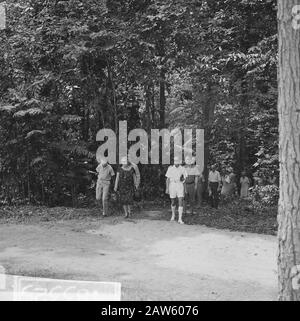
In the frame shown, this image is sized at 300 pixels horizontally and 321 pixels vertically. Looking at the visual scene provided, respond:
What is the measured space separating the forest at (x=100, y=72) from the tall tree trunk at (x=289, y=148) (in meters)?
10.2

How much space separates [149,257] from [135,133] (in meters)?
9.61

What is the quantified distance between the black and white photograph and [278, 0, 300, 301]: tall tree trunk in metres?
4.44

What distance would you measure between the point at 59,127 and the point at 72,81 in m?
1.64

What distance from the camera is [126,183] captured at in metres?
14.9

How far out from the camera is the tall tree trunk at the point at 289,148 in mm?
5344

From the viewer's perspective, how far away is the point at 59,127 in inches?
705

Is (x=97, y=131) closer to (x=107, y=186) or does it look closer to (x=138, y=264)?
(x=107, y=186)

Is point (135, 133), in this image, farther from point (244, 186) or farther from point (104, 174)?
point (244, 186)

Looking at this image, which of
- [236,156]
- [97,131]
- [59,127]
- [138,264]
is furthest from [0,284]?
[236,156]

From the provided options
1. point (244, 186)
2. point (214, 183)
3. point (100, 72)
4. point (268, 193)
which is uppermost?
point (100, 72)

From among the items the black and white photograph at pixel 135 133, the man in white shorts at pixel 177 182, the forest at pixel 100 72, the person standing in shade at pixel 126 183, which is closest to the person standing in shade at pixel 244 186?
the black and white photograph at pixel 135 133

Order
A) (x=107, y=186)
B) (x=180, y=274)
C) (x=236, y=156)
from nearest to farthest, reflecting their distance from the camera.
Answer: (x=180, y=274), (x=107, y=186), (x=236, y=156)

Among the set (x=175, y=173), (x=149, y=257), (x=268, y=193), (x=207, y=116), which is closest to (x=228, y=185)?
(x=207, y=116)

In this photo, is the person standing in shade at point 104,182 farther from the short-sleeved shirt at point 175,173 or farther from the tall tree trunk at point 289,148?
the tall tree trunk at point 289,148
